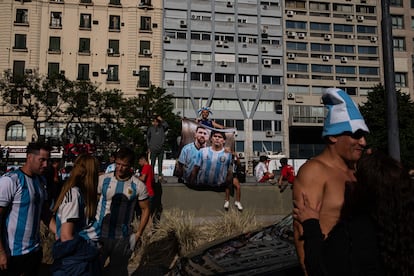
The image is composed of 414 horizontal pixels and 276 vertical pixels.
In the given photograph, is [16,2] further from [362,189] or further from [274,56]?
[362,189]

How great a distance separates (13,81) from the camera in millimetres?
29391

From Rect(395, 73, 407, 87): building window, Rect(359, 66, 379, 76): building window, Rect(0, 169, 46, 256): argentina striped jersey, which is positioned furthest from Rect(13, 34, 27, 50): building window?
Rect(395, 73, 407, 87): building window

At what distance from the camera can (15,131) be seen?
120ft

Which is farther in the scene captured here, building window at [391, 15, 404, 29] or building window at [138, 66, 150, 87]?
building window at [391, 15, 404, 29]

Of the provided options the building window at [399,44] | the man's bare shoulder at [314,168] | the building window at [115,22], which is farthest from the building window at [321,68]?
the man's bare shoulder at [314,168]

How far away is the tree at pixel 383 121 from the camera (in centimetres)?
2834

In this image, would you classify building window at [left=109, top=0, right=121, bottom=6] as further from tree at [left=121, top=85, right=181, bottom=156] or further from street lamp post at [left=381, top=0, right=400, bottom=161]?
street lamp post at [left=381, top=0, right=400, bottom=161]

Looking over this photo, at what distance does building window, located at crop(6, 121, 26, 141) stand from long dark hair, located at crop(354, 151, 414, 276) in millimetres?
39199

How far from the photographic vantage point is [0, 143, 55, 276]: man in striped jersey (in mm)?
3148

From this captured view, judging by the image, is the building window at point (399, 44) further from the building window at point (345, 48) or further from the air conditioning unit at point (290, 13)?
the air conditioning unit at point (290, 13)

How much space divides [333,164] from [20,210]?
267 centimetres

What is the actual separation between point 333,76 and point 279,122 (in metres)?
8.98

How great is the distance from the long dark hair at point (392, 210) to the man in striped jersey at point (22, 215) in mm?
2829

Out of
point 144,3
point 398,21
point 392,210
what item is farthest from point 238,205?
point 398,21
